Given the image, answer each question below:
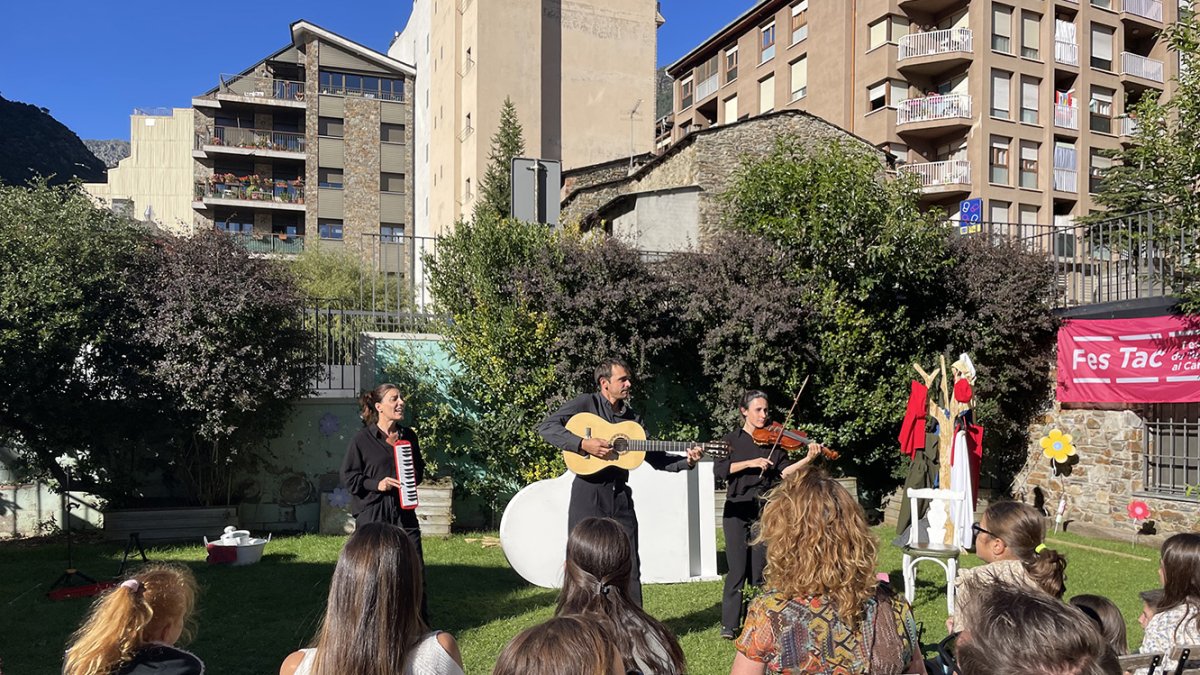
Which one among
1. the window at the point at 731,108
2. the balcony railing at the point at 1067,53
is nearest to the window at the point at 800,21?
the window at the point at 731,108

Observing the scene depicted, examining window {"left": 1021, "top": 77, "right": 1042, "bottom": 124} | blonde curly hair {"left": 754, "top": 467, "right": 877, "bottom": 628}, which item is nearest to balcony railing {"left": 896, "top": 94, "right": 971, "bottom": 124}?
window {"left": 1021, "top": 77, "right": 1042, "bottom": 124}

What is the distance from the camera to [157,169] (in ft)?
155

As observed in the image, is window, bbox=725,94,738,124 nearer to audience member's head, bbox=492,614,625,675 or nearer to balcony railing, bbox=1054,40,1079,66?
balcony railing, bbox=1054,40,1079,66

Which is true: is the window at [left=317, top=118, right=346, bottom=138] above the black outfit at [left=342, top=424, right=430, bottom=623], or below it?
above

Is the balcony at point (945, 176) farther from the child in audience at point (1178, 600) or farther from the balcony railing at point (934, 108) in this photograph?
the child in audience at point (1178, 600)

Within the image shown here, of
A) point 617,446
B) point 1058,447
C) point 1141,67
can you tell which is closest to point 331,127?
point 1141,67

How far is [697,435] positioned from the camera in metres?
11.4

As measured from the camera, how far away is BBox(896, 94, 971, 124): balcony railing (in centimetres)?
3131

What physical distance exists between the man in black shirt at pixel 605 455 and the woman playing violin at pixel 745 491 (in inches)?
18.5

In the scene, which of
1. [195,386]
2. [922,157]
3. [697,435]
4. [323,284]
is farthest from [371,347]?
[922,157]

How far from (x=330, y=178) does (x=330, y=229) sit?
2.62m

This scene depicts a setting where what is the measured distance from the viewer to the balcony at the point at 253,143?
41.4 meters

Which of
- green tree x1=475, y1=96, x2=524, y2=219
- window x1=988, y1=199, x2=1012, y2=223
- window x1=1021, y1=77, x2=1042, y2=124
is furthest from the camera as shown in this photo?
window x1=1021, y1=77, x2=1042, y2=124

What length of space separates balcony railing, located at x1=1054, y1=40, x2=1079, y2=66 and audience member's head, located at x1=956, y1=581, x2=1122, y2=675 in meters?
36.6
